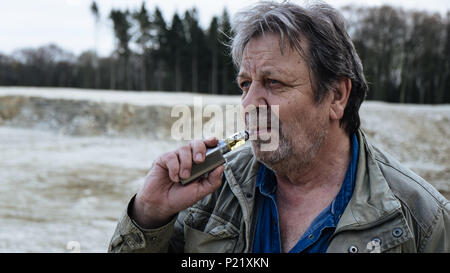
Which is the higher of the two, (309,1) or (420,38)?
(420,38)

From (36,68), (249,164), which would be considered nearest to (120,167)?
(249,164)

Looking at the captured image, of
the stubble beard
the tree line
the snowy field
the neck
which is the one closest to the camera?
the stubble beard

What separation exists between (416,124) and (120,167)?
1156 cm

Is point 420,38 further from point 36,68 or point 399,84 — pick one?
point 36,68

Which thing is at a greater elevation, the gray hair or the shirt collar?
the gray hair

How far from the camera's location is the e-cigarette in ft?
5.38

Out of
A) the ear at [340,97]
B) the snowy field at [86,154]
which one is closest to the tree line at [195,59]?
the snowy field at [86,154]

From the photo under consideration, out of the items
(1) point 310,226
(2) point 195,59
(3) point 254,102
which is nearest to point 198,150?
(3) point 254,102

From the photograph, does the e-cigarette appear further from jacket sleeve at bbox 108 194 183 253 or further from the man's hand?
jacket sleeve at bbox 108 194 183 253

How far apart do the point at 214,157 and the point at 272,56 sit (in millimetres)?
531

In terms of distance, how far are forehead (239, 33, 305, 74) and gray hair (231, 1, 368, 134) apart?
0.02 metres

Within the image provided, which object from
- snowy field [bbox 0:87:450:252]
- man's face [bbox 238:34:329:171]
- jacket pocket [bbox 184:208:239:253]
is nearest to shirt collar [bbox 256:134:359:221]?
A: man's face [bbox 238:34:329:171]

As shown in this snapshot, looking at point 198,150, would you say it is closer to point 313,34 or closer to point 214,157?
point 214,157
